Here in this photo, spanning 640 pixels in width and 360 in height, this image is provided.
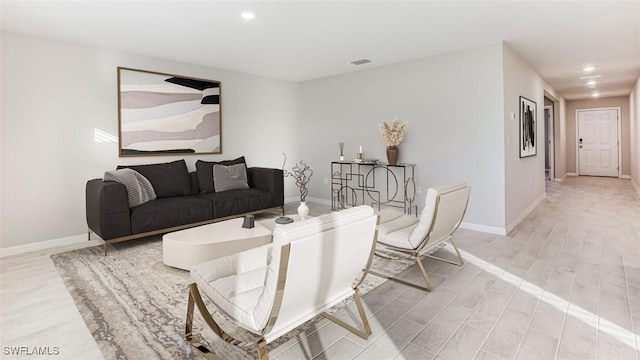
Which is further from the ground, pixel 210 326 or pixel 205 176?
pixel 205 176

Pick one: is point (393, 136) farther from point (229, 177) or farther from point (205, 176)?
point (205, 176)

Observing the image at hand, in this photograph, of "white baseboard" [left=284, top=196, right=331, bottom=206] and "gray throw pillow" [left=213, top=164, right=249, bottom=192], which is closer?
"gray throw pillow" [left=213, top=164, right=249, bottom=192]

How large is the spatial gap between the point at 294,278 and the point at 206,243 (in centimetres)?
172

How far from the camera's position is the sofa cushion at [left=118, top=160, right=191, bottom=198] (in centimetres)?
446

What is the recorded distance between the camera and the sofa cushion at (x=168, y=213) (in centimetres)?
384

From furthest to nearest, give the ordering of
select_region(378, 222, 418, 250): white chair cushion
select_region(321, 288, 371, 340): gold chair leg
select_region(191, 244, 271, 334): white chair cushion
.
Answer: select_region(378, 222, 418, 250): white chair cushion < select_region(321, 288, 371, 340): gold chair leg < select_region(191, 244, 271, 334): white chair cushion

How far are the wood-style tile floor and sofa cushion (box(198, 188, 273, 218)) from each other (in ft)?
5.79

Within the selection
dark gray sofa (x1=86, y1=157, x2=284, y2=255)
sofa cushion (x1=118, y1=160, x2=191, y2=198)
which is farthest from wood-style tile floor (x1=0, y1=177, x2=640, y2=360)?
sofa cushion (x1=118, y1=160, x2=191, y2=198)

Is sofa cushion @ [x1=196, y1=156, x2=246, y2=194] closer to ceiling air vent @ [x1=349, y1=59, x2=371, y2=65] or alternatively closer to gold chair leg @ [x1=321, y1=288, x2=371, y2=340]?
ceiling air vent @ [x1=349, y1=59, x2=371, y2=65]

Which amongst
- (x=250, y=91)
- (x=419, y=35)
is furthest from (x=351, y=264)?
(x=250, y=91)

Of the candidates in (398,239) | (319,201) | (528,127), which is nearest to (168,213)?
(398,239)

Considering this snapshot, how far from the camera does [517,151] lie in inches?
191

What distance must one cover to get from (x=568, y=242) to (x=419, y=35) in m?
2.96

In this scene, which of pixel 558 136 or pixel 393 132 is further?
pixel 558 136
